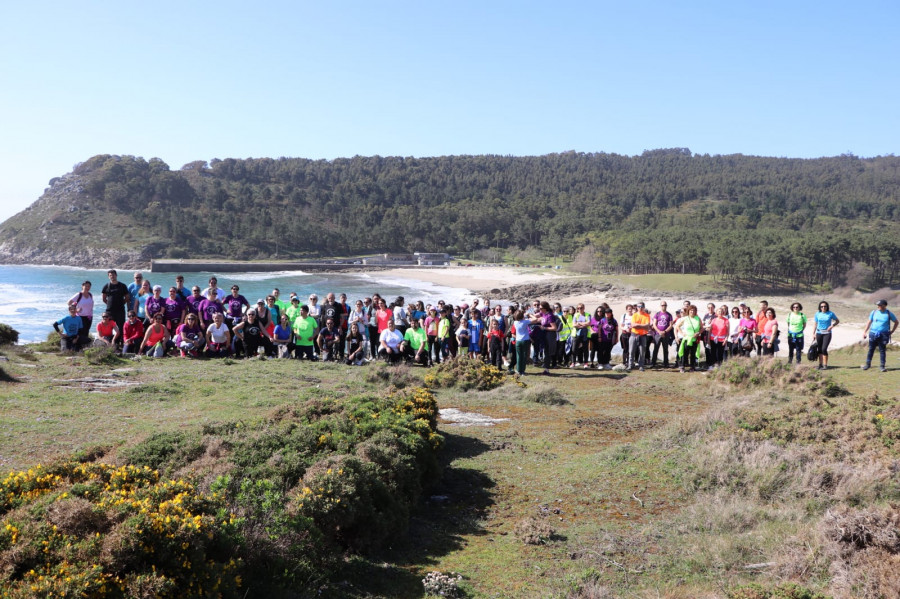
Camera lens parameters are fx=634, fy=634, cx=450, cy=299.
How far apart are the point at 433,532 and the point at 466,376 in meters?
6.75

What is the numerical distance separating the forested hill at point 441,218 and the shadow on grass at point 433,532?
80.0 metres

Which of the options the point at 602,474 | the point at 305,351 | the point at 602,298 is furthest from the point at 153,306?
the point at 602,298

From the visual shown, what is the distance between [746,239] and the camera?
289 feet

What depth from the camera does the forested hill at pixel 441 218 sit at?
4048 inches

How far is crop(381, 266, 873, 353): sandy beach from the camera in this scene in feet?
138

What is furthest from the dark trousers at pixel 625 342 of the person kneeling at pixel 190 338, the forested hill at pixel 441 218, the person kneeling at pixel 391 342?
the forested hill at pixel 441 218

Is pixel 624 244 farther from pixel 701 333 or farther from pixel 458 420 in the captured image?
pixel 458 420

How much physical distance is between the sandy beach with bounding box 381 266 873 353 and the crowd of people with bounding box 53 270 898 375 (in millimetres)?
9499

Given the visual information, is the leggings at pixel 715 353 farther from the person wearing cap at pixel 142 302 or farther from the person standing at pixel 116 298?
the person standing at pixel 116 298

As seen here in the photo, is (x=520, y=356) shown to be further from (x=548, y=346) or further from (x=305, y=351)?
(x=305, y=351)

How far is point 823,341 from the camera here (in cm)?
1408

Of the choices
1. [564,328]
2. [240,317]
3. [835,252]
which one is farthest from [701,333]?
Result: [835,252]

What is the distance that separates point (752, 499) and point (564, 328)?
9.63 meters

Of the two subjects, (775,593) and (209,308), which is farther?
(209,308)
